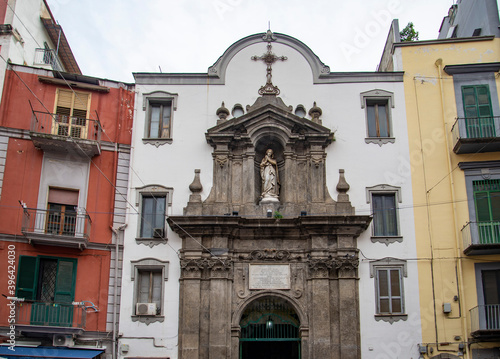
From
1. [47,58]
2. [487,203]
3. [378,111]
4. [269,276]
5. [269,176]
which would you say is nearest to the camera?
[269,276]

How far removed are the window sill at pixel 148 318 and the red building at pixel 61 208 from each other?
2.35ft

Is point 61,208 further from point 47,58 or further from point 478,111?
point 478,111

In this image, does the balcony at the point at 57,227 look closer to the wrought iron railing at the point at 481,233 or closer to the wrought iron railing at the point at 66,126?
the wrought iron railing at the point at 66,126

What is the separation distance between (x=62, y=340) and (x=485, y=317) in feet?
45.0

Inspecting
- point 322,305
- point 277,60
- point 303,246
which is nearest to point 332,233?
point 303,246

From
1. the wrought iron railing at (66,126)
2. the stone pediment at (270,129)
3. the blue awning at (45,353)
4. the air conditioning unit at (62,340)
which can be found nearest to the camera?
the blue awning at (45,353)

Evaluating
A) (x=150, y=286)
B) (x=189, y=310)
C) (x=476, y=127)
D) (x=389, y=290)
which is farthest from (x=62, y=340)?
(x=476, y=127)

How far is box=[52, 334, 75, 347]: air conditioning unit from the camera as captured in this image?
64.0 feet

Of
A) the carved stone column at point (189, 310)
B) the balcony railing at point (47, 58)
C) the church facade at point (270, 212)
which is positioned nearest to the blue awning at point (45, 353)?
the church facade at point (270, 212)

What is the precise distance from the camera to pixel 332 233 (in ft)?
68.2

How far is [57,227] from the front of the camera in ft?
68.2

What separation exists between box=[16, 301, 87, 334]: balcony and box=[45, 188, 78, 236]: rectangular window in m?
2.45

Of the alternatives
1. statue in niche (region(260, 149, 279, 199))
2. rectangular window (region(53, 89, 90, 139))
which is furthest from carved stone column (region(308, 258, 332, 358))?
rectangular window (region(53, 89, 90, 139))

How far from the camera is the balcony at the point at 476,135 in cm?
2100
